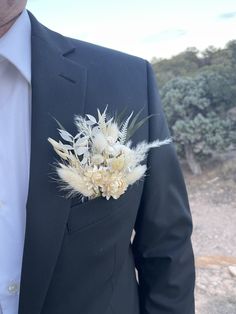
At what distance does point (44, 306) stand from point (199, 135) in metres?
6.79

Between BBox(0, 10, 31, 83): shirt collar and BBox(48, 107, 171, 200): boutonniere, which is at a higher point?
BBox(0, 10, 31, 83): shirt collar

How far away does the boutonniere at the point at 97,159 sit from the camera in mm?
1261

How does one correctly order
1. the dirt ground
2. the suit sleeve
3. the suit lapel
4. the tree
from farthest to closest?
the tree, the dirt ground, the suit sleeve, the suit lapel

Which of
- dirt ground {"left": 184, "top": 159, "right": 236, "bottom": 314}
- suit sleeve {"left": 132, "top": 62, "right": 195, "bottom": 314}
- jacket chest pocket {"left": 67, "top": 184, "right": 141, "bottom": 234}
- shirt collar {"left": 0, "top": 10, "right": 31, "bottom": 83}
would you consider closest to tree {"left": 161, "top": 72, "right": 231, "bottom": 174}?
dirt ground {"left": 184, "top": 159, "right": 236, "bottom": 314}

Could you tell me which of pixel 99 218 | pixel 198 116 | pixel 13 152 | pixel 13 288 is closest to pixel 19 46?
pixel 13 152

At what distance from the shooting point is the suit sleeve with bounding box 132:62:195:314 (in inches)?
57.6

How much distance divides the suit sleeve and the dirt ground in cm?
233

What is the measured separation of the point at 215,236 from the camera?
17.9ft

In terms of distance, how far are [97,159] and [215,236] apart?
14.5 feet

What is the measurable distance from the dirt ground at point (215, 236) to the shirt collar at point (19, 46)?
2.99 m

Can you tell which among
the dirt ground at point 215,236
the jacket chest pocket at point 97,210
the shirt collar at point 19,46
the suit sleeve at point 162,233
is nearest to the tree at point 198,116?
the dirt ground at point 215,236

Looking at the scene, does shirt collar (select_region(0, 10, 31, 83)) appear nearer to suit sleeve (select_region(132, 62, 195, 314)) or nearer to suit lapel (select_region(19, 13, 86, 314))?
suit lapel (select_region(19, 13, 86, 314))

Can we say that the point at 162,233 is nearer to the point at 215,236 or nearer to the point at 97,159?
the point at 97,159

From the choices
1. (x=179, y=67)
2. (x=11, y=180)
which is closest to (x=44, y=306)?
(x=11, y=180)
